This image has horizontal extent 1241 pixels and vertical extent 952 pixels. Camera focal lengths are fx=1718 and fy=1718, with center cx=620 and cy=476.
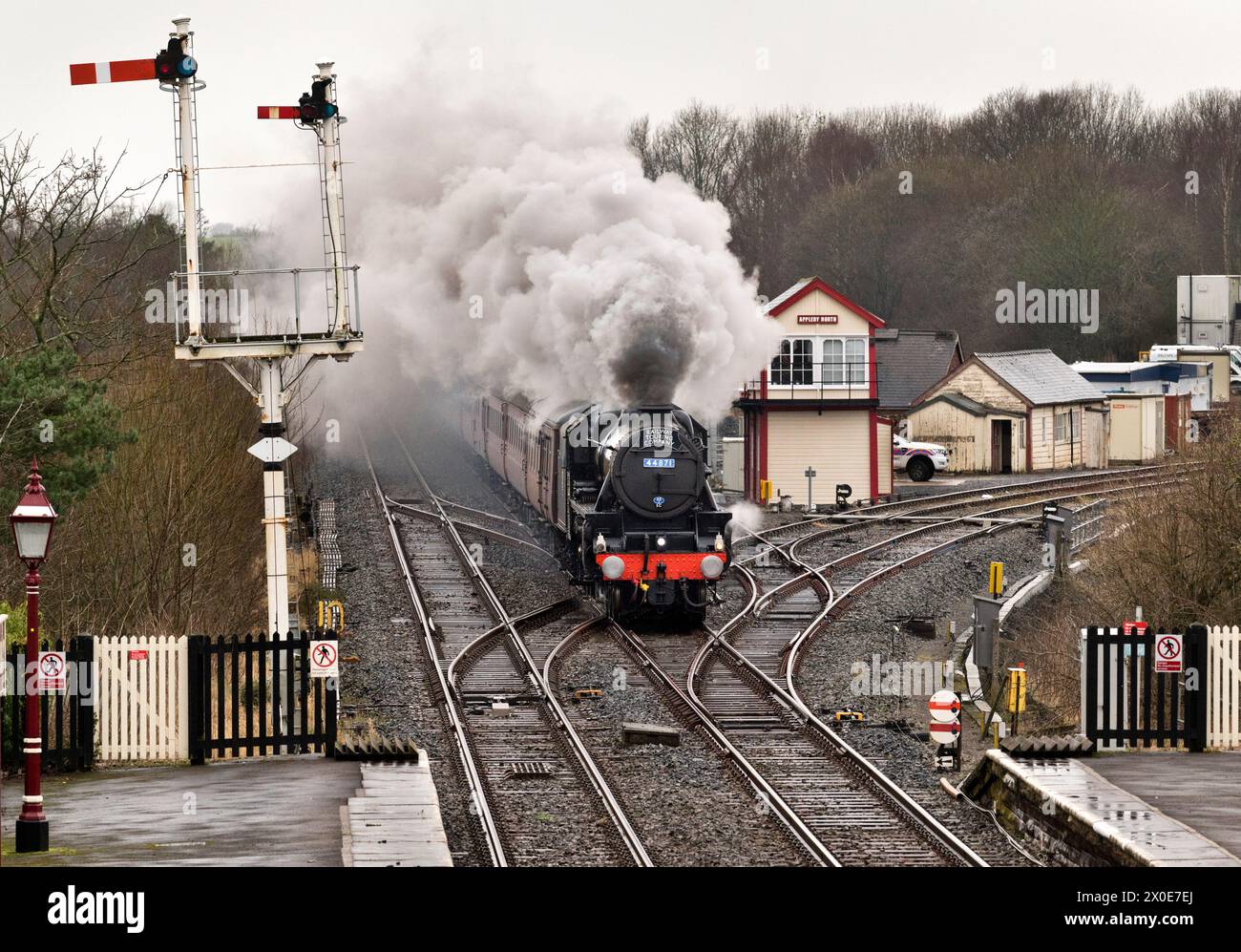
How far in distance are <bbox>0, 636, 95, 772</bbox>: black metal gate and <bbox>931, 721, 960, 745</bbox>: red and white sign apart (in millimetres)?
7297

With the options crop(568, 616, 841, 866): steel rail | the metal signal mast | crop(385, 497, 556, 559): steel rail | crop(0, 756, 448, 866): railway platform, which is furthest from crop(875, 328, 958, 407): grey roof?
crop(0, 756, 448, 866): railway platform

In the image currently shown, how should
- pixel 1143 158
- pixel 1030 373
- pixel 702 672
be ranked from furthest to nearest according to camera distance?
pixel 1143 158, pixel 1030 373, pixel 702 672

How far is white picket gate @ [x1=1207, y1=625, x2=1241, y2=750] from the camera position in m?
14.1

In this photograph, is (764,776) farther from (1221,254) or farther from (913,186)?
(1221,254)

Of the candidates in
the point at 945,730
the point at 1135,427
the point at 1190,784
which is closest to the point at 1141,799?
the point at 1190,784

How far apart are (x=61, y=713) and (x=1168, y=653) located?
8.86 meters

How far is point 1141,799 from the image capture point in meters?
12.1

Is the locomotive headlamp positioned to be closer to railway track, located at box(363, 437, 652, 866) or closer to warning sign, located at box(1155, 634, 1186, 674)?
railway track, located at box(363, 437, 652, 866)

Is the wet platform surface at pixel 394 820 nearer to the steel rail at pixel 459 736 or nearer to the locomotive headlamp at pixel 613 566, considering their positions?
the steel rail at pixel 459 736

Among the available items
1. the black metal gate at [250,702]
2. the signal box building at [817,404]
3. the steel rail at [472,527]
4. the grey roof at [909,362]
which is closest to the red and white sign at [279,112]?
the black metal gate at [250,702]

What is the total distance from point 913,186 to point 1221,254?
1527 cm

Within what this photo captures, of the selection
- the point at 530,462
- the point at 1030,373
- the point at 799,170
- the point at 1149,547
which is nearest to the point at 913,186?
the point at 799,170

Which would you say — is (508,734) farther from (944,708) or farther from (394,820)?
(394,820)

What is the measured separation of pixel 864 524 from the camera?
34375 millimetres
